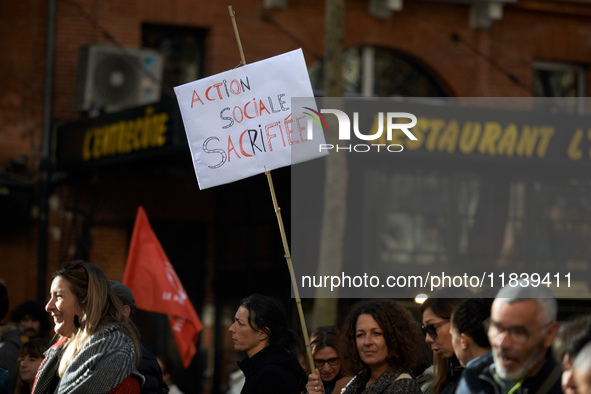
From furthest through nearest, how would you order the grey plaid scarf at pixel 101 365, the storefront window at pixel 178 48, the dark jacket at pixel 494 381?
1. the storefront window at pixel 178 48
2. the grey plaid scarf at pixel 101 365
3. the dark jacket at pixel 494 381

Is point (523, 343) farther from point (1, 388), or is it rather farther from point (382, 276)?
point (382, 276)

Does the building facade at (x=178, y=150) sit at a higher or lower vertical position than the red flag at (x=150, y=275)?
higher

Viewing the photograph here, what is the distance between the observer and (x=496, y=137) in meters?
13.3

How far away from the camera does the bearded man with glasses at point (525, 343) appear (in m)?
3.56

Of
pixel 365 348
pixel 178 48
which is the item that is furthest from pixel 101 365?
pixel 178 48

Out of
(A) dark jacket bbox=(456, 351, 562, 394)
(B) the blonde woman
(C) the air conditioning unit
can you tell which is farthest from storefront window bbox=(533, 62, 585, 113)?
(A) dark jacket bbox=(456, 351, 562, 394)

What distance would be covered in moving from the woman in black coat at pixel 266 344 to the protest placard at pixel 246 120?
2.90 ft

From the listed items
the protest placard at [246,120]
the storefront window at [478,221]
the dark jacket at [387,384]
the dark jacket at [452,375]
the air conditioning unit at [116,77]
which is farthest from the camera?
the storefront window at [478,221]

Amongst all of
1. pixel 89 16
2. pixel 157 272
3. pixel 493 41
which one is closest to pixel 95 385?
pixel 157 272

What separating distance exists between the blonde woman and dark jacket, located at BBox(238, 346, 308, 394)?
29.9 inches

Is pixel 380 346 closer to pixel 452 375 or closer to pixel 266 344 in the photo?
pixel 452 375

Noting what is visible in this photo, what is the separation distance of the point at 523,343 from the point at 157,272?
18.5 ft

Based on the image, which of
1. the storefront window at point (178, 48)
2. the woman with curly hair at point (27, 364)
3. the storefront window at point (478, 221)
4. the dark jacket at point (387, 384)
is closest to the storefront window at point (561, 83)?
the storefront window at point (478, 221)

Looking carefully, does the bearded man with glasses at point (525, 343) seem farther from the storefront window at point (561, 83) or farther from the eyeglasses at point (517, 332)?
the storefront window at point (561, 83)
